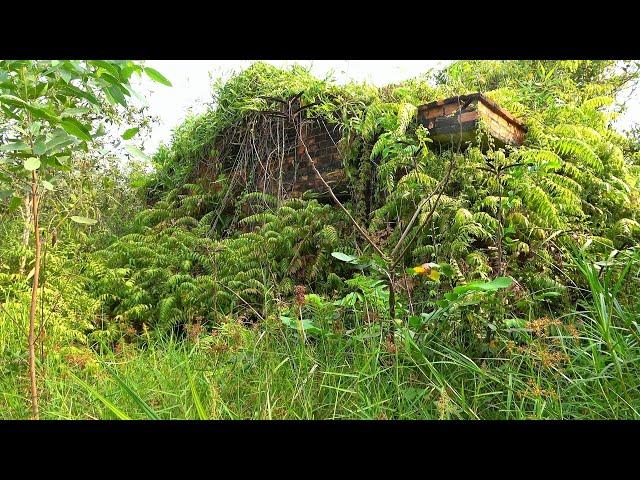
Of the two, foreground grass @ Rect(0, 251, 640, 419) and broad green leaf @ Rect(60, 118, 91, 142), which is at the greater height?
broad green leaf @ Rect(60, 118, 91, 142)

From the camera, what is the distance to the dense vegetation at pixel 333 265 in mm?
2014

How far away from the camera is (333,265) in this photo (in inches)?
177

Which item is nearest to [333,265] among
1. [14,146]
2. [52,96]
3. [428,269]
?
[428,269]

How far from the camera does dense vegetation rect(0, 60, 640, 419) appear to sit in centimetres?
201

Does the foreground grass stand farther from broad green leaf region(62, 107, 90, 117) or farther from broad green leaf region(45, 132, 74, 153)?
broad green leaf region(62, 107, 90, 117)

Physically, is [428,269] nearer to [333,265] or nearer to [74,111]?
[74,111]

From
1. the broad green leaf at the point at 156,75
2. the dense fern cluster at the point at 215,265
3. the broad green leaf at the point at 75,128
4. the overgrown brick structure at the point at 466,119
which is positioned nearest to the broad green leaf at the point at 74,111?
the broad green leaf at the point at 75,128

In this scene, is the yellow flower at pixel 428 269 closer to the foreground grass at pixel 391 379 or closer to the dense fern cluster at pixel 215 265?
the foreground grass at pixel 391 379

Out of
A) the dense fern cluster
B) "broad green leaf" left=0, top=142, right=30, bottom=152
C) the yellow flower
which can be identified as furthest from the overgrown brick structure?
"broad green leaf" left=0, top=142, right=30, bottom=152
